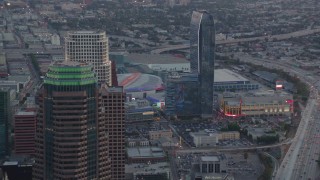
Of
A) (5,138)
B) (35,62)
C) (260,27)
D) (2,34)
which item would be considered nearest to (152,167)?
(5,138)

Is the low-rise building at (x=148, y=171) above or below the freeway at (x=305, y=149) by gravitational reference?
above

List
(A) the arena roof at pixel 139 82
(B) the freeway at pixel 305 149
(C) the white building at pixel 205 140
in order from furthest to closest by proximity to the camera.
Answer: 1. (A) the arena roof at pixel 139 82
2. (C) the white building at pixel 205 140
3. (B) the freeway at pixel 305 149

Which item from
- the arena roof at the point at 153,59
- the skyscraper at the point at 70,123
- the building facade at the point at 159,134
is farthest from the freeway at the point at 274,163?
the arena roof at the point at 153,59

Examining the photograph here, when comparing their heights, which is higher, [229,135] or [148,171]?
[148,171]

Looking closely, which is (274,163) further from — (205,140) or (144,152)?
(144,152)

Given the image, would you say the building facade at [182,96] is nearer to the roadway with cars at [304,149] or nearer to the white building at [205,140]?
the white building at [205,140]

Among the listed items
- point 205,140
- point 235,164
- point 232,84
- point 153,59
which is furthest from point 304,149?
point 153,59

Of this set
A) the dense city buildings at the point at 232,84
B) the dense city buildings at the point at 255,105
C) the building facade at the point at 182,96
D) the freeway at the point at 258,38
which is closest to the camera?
the building facade at the point at 182,96
